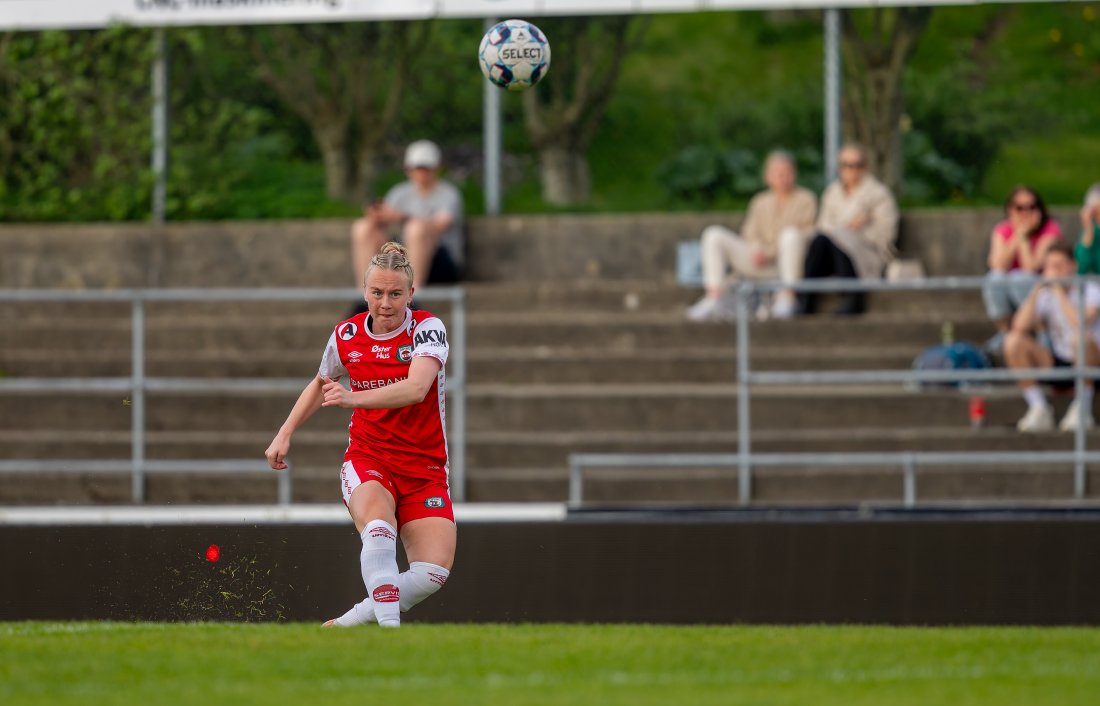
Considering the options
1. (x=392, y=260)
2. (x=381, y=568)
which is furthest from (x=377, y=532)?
(x=392, y=260)

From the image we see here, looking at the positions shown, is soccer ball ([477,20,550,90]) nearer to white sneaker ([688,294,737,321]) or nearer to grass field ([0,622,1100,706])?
grass field ([0,622,1100,706])

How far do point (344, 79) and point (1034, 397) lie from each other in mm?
7392

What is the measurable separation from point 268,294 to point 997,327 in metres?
5.35

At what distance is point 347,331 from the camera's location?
8289 mm

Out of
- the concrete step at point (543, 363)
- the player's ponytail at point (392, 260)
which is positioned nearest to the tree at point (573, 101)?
the concrete step at point (543, 363)

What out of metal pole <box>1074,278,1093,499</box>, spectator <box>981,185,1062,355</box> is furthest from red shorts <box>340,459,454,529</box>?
spectator <box>981,185,1062,355</box>

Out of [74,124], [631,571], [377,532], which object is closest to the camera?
[377,532]

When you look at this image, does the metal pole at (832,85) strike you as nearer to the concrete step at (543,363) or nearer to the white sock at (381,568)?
the concrete step at (543,363)

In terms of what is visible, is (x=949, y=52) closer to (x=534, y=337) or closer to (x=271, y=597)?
(x=534, y=337)

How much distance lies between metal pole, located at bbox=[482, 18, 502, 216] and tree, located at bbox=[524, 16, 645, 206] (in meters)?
0.45

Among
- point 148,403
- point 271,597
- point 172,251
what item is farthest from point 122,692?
point 172,251

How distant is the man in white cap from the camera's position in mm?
14258

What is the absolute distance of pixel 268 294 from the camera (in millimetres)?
12594

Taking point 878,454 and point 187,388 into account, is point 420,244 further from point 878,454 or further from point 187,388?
point 878,454
